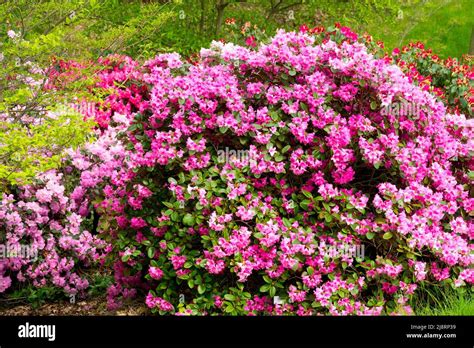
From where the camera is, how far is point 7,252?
533cm

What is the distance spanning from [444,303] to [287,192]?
4.17ft

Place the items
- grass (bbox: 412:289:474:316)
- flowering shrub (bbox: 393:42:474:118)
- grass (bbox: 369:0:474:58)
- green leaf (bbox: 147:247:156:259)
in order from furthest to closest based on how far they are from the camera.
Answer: grass (bbox: 369:0:474:58) → flowering shrub (bbox: 393:42:474:118) → green leaf (bbox: 147:247:156:259) → grass (bbox: 412:289:474:316)

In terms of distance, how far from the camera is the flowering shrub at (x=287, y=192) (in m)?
4.37

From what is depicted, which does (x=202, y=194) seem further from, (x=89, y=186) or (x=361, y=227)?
(x=89, y=186)

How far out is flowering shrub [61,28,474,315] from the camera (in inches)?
172

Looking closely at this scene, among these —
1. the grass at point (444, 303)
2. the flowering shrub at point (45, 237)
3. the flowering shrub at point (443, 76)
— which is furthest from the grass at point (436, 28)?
the grass at point (444, 303)

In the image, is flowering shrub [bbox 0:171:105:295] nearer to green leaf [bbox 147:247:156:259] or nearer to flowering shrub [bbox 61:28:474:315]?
flowering shrub [bbox 61:28:474:315]

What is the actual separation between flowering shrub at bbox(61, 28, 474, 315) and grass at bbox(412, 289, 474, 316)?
0.11 metres

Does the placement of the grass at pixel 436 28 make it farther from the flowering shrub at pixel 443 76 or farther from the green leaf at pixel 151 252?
the green leaf at pixel 151 252

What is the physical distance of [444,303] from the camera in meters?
4.59

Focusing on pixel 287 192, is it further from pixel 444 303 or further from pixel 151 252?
pixel 444 303

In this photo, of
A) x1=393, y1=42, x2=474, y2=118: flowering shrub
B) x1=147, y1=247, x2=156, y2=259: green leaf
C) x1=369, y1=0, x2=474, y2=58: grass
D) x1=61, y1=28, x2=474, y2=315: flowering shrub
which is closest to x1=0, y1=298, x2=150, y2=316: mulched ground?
x1=61, y1=28, x2=474, y2=315: flowering shrub

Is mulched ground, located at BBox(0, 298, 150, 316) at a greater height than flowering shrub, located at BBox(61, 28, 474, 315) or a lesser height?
lesser

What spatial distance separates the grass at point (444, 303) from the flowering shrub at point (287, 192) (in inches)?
4.1
